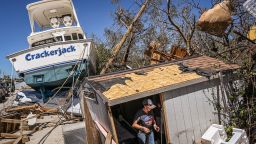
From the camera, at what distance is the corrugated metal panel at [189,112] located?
25.9 ft

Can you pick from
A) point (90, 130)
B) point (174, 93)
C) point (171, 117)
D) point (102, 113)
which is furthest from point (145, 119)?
point (90, 130)

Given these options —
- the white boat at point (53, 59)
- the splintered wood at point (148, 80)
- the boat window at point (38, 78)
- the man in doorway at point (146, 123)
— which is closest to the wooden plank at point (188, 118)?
the splintered wood at point (148, 80)

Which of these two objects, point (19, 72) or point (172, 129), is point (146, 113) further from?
point (19, 72)

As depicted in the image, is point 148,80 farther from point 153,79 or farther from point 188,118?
point 188,118

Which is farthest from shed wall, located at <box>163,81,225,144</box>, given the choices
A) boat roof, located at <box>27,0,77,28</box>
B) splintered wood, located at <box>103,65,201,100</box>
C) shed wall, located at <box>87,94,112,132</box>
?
boat roof, located at <box>27,0,77,28</box>

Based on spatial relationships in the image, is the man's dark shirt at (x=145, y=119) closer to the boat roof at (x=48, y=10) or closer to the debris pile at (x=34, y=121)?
the debris pile at (x=34, y=121)

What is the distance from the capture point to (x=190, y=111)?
322 inches

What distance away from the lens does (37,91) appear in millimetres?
18891

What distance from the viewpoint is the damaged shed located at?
755cm

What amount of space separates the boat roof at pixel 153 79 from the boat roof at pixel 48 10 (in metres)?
11.2

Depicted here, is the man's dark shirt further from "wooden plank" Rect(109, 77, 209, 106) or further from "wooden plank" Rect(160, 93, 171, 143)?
"wooden plank" Rect(109, 77, 209, 106)

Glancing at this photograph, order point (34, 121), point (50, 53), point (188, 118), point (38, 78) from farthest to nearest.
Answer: point (38, 78)
point (50, 53)
point (34, 121)
point (188, 118)

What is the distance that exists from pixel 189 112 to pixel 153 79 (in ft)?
4.44

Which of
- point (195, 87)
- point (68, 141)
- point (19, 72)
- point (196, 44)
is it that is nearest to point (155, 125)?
point (195, 87)
